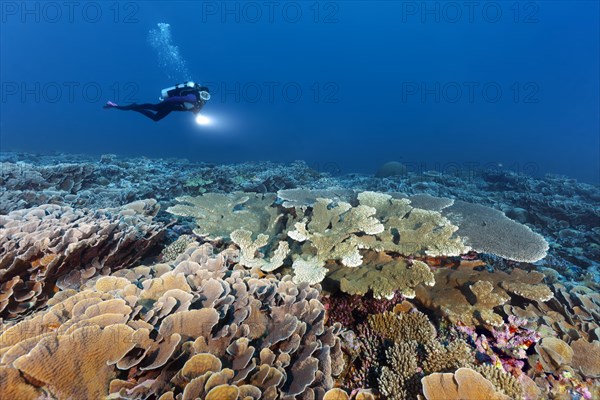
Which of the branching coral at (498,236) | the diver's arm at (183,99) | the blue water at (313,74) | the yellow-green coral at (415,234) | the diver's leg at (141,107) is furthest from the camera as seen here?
the blue water at (313,74)

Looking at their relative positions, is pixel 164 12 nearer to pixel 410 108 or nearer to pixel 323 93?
pixel 323 93

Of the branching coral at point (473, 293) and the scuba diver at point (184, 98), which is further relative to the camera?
the scuba diver at point (184, 98)

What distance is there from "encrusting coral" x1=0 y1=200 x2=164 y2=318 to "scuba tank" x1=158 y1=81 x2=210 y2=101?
764 centimetres

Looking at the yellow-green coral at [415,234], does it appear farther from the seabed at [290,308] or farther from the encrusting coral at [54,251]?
the encrusting coral at [54,251]

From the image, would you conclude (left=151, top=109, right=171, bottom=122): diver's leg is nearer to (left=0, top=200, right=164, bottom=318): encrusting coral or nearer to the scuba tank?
the scuba tank

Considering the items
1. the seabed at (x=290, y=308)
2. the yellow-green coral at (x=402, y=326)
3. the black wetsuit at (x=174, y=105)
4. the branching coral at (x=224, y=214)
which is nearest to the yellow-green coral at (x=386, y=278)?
the seabed at (x=290, y=308)

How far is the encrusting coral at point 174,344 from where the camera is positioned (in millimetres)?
1427

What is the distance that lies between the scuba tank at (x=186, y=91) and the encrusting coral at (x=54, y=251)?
7.64 meters

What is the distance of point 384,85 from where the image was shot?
126625 mm

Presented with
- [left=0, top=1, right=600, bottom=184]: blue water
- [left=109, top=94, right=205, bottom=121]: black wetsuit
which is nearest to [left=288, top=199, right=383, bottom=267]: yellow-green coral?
[left=109, top=94, right=205, bottom=121]: black wetsuit

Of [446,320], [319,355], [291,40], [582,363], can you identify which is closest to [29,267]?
[319,355]

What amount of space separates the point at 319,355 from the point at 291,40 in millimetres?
151622

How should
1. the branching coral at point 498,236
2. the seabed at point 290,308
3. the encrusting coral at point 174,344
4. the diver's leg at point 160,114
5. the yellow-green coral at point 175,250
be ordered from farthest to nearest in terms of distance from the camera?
the diver's leg at point 160,114
the yellow-green coral at point 175,250
the branching coral at point 498,236
the seabed at point 290,308
the encrusting coral at point 174,344

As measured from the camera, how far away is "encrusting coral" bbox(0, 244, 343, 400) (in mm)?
1427
